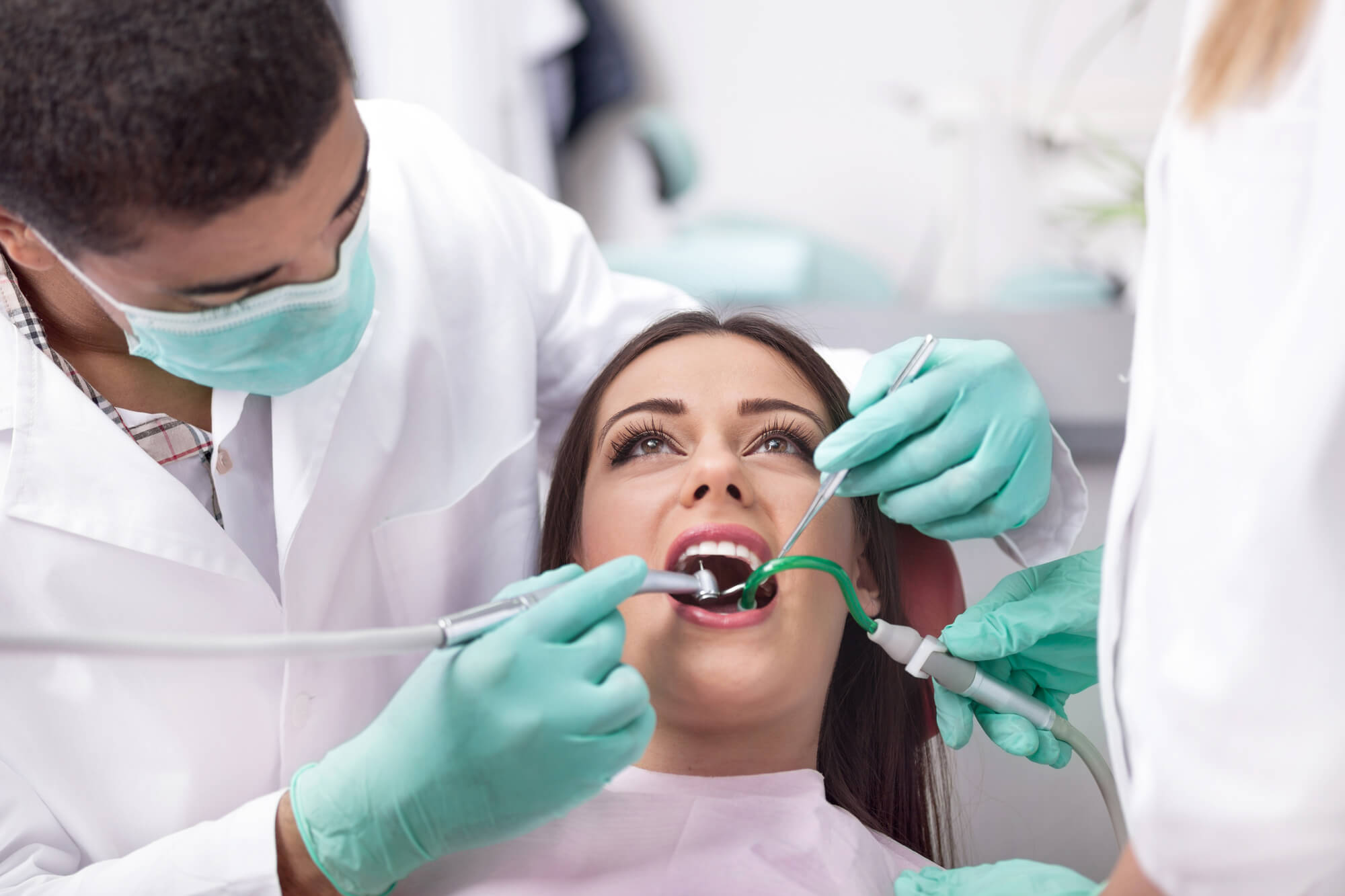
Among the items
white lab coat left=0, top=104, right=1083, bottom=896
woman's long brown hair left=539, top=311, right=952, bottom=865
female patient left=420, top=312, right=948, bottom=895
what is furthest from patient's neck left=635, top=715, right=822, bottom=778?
white lab coat left=0, top=104, right=1083, bottom=896

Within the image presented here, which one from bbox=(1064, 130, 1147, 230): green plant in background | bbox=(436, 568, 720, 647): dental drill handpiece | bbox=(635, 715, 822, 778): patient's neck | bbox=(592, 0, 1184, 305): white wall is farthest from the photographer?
bbox=(592, 0, 1184, 305): white wall

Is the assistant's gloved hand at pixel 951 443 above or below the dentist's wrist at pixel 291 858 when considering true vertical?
above

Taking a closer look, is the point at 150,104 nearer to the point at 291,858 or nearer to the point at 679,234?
the point at 291,858

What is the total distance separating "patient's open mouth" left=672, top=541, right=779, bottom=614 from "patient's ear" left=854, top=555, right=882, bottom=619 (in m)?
0.17

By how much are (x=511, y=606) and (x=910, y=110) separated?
93.3 inches

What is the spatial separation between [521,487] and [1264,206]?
0.99 metres

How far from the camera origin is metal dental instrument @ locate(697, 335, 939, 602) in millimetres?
1135

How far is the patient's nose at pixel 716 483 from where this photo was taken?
1155 mm

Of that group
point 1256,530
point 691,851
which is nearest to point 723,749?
point 691,851

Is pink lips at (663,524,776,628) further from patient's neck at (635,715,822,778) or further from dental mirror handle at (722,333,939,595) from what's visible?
patient's neck at (635,715,822,778)

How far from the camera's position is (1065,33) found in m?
2.69

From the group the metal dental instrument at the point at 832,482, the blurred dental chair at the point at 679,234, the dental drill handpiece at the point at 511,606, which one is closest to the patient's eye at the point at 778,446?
the metal dental instrument at the point at 832,482

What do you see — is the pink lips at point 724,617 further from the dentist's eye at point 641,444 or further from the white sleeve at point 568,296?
the white sleeve at point 568,296

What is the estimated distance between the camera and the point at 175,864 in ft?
3.29
